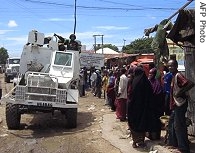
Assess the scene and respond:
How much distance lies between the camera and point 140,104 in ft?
27.7

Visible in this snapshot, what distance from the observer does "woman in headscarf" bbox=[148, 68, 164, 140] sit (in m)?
8.60

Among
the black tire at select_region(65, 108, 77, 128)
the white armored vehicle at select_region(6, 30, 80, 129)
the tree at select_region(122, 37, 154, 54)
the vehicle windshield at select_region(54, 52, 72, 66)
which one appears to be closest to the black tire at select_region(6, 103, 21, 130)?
the white armored vehicle at select_region(6, 30, 80, 129)

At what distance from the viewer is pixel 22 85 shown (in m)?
11.7

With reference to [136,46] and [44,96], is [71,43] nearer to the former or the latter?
[44,96]

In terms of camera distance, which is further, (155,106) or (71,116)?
(71,116)

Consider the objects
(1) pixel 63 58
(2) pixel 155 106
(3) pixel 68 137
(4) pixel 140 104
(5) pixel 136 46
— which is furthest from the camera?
(5) pixel 136 46

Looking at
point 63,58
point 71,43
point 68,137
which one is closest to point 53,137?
point 68,137

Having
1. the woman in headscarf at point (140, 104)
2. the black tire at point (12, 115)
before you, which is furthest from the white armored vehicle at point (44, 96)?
the woman in headscarf at point (140, 104)

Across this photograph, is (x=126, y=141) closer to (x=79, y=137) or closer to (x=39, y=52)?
(x=79, y=137)

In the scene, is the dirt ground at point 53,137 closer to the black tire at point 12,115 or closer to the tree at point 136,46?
the black tire at point 12,115

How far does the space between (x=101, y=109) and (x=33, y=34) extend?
16.0ft

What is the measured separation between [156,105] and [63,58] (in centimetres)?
553

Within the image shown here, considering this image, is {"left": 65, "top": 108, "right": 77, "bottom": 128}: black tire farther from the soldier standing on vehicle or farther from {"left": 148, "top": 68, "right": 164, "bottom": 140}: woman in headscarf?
the soldier standing on vehicle
